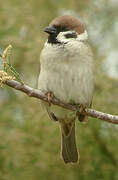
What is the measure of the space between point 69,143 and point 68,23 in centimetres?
92

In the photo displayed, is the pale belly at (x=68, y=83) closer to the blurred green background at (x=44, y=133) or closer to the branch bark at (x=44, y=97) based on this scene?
the branch bark at (x=44, y=97)

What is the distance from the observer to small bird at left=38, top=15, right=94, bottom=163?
3.29 m

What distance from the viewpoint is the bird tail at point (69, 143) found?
372 centimetres

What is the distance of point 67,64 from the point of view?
3.29m

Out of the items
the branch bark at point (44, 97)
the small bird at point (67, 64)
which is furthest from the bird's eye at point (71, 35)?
the branch bark at point (44, 97)

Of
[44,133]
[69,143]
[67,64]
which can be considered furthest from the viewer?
[44,133]

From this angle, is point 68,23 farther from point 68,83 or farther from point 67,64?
point 68,83

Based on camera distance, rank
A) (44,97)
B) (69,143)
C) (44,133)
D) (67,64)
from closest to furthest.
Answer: (44,97)
(67,64)
(69,143)
(44,133)

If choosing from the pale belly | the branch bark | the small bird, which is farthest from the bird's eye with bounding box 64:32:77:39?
the branch bark

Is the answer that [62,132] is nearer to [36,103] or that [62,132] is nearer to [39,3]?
[36,103]

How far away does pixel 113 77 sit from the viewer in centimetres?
409

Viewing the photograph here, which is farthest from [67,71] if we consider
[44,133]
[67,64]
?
[44,133]

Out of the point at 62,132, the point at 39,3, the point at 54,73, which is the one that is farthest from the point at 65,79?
the point at 39,3

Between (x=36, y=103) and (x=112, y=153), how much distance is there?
71 cm
